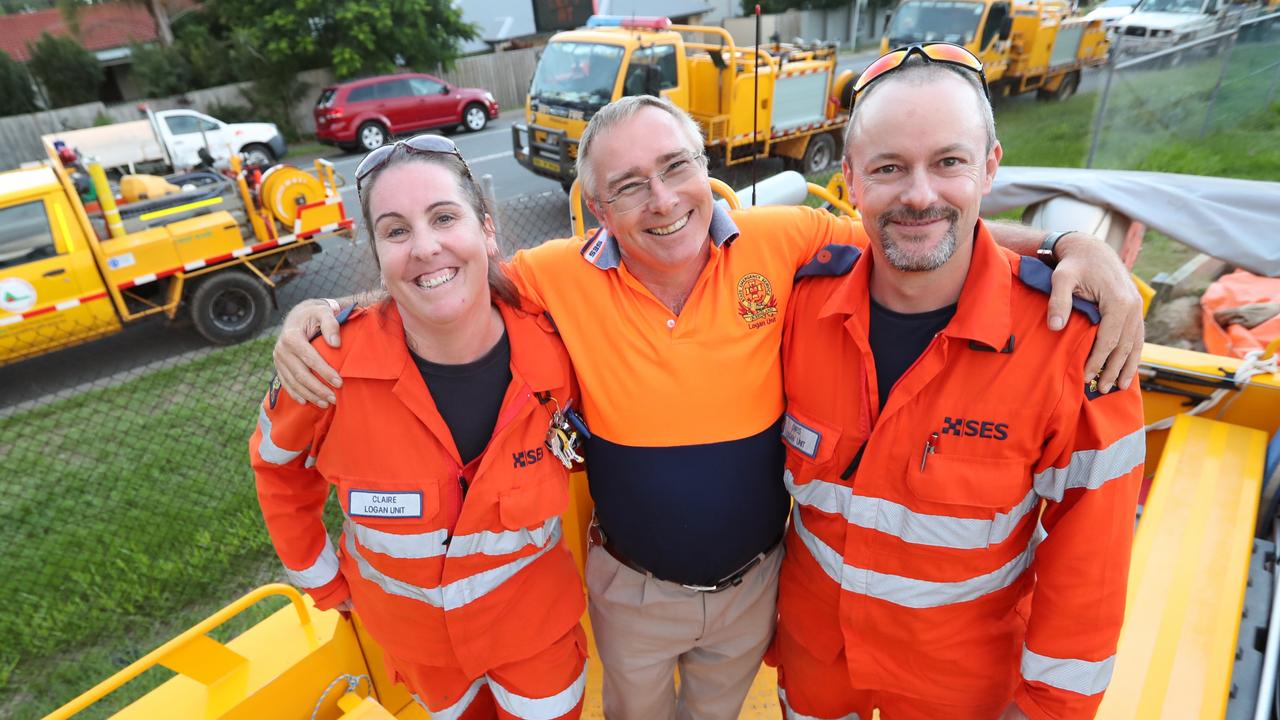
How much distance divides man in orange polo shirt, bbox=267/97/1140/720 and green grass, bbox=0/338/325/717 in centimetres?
315

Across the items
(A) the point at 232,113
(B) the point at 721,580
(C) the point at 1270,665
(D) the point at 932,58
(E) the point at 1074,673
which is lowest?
(A) the point at 232,113

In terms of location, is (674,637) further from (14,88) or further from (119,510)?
(14,88)

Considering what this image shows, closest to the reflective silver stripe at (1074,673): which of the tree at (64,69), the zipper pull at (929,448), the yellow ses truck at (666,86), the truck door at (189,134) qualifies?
the zipper pull at (929,448)

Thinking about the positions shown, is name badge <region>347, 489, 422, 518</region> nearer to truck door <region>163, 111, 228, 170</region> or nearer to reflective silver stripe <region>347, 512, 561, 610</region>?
reflective silver stripe <region>347, 512, 561, 610</region>

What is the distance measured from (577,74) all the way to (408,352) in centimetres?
997

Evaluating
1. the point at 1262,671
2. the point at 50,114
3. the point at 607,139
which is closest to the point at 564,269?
the point at 607,139

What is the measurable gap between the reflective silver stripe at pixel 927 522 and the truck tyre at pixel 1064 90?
1961cm

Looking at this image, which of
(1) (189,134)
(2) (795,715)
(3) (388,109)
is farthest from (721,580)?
(3) (388,109)

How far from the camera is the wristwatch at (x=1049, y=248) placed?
1.87m

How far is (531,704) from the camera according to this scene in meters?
2.13

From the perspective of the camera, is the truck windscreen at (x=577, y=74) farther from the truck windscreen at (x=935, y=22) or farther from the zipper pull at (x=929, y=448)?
the zipper pull at (x=929, y=448)

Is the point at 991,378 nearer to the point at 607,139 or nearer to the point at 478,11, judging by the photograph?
the point at 607,139

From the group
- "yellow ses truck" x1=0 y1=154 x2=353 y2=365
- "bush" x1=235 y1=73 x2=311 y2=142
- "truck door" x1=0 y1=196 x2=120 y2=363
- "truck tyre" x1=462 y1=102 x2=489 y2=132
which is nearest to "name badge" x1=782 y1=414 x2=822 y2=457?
"yellow ses truck" x1=0 y1=154 x2=353 y2=365

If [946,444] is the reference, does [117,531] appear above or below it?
below
